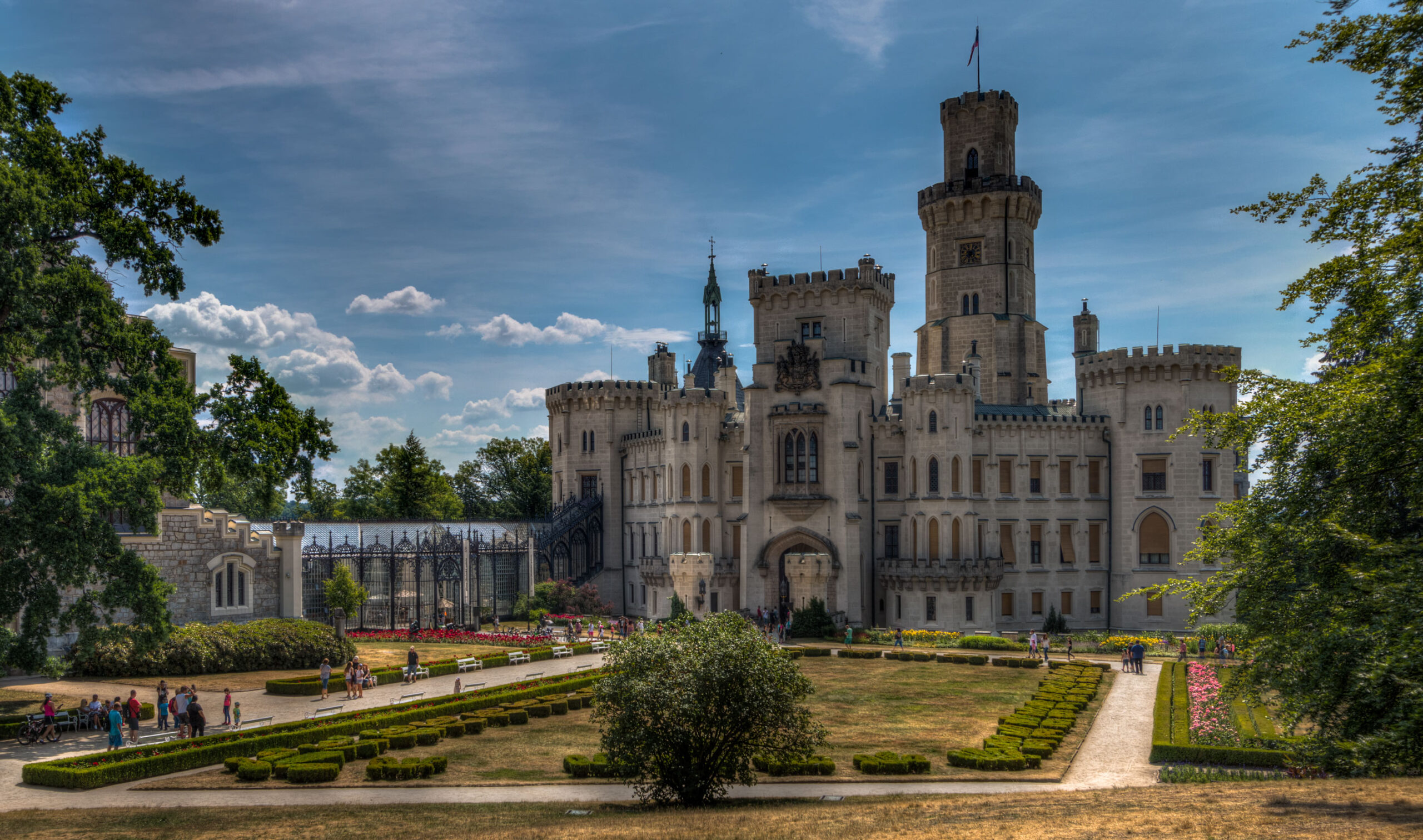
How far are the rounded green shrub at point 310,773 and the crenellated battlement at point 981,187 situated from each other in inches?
2068

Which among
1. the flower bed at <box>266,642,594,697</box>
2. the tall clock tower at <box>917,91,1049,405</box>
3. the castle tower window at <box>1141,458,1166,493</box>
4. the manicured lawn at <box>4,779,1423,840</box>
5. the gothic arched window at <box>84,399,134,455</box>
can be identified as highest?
the tall clock tower at <box>917,91,1049,405</box>

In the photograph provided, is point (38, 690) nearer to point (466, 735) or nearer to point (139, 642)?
point (139, 642)

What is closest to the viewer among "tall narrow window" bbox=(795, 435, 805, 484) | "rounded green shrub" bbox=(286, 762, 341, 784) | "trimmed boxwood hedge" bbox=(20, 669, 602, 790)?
"trimmed boxwood hedge" bbox=(20, 669, 602, 790)

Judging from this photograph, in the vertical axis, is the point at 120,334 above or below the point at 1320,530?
above

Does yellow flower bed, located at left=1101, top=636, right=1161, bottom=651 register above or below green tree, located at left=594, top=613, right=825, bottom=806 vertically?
below

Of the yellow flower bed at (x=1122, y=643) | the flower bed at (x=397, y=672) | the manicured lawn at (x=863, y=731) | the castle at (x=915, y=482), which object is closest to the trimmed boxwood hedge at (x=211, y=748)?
the manicured lawn at (x=863, y=731)

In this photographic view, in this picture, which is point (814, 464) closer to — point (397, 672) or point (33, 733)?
point (397, 672)

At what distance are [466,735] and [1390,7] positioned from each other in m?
27.1

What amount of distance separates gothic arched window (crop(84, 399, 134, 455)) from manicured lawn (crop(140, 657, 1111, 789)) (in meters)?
22.0

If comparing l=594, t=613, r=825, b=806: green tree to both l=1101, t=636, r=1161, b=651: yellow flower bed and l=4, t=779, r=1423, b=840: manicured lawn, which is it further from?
l=1101, t=636, r=1161, b=651: yellow flower bed

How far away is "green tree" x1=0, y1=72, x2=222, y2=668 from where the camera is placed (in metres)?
23.6

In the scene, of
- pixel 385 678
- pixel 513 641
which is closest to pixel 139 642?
pixel 385 678

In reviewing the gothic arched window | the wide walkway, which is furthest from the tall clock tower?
the gothic arched window

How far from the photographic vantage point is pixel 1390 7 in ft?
55.4
